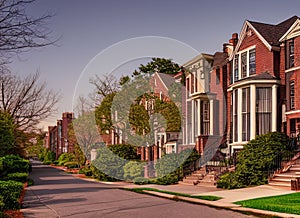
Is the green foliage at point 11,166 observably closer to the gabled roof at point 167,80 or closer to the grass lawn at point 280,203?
the gabled roof at point 167,80

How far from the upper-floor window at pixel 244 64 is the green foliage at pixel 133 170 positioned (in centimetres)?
909

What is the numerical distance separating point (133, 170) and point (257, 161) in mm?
10971

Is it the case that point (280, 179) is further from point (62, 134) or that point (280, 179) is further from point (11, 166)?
point (62, 134)

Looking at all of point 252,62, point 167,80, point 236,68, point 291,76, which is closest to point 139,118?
point 236,68

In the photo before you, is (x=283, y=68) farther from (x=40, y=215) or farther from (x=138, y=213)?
(x=40, y=215)

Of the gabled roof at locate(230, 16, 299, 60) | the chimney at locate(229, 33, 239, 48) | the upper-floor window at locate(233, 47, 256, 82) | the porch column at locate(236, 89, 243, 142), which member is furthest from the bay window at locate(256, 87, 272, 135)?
the chimney at locate(229, 33, 239, 48)

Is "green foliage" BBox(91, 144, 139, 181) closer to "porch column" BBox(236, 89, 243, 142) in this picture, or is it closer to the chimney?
"porch column" BBox(236, 89, 243, 142)

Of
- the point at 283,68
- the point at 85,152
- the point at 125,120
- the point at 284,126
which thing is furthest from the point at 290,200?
Result: the point at 85,152

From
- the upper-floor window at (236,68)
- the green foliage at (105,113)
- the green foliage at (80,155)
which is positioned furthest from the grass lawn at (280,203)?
the green foliage at (80,155)

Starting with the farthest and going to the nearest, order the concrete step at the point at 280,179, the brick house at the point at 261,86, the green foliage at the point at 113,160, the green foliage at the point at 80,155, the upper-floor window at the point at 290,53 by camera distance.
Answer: the green foliage at the point at 80,155 → the green foliage at the point at 113,160 → the brick house at the point at 261,86 → the upper-floor window at the point at 290,53 → the concrete step at the point at 280,179

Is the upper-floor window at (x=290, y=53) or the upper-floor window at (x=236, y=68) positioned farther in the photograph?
the upper-floor window at (x=236, y=68)

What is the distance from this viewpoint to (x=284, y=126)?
2208 cm

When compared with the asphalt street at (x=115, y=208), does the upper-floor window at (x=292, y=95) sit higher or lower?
higher

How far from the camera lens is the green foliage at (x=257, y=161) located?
17.7 m
